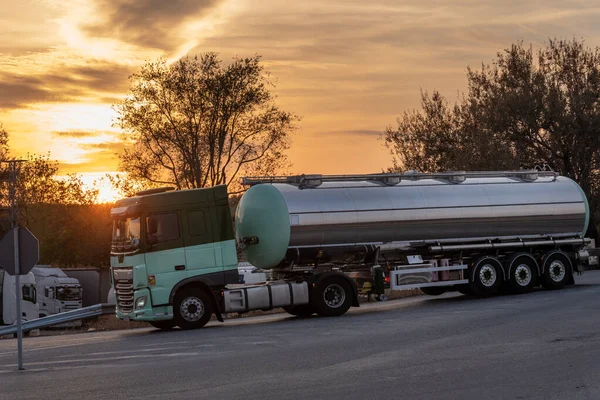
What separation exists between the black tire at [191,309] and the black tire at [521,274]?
31.0 ft

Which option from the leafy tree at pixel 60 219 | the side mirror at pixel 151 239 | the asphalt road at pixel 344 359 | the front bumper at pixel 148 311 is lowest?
the asphalt road at pixel 344 359

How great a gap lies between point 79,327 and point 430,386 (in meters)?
24.2

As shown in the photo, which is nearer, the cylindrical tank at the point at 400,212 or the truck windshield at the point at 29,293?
the cylindrical tank at the point at 400,212

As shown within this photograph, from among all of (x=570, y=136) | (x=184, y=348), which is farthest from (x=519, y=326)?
(x=570, y=136)

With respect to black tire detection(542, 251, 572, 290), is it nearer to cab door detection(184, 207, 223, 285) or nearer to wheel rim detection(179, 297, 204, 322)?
cab door detection(184, 207, 223, 285)

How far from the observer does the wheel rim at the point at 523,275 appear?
27.9m

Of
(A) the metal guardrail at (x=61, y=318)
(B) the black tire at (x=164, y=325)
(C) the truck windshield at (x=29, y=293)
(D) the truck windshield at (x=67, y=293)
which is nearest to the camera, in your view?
(B) the black tire at (x=164, y=325)

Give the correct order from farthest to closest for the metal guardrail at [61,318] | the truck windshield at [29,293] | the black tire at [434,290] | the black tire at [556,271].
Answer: the truck windshield at [29,293]
the black tire at [434,290]
the black tire at [556,271]
the metal guardrail at [61,318]

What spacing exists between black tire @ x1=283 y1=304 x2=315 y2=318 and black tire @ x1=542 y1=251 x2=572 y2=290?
765 centimetres

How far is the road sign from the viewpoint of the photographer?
1683 centimetres

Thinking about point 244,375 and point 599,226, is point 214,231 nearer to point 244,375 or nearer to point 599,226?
point 244,375

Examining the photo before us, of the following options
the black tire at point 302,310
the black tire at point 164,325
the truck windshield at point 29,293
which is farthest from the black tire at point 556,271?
the truck windshield at point 29,293

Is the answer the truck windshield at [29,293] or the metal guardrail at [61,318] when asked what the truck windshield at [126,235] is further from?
the truck windshield at [29,293]

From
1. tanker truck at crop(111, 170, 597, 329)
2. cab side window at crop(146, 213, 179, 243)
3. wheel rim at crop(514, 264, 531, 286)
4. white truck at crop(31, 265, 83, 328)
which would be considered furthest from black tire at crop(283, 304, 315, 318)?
white truck at crop(31, 265, 83, 328)
